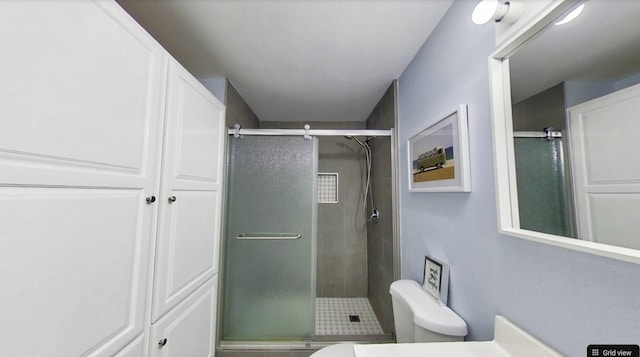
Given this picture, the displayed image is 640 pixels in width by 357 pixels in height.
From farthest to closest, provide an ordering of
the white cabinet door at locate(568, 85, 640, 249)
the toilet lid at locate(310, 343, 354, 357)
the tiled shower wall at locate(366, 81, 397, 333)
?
the tiled shower wall at locate(366, 81, 397, 333), the toilet lid at locate(310, 343, 354, 357), the white cabinet door at locate(568, 85, 640, 249)

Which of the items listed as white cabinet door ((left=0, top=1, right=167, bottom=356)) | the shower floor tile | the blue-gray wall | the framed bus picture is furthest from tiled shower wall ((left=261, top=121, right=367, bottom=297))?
white cabinet door ((left=0, top=1, right=167, bottom=356))

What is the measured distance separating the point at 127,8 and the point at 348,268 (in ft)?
9.63

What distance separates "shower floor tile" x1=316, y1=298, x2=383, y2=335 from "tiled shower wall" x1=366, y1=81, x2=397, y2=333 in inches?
3.8

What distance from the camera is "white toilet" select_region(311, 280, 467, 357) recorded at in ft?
3.13

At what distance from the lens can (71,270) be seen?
63 cm

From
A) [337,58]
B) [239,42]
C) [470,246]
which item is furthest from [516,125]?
[239,42]

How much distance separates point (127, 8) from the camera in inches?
44.0

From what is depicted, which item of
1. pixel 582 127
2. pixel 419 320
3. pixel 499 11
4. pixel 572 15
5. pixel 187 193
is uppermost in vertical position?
pixel 499 11

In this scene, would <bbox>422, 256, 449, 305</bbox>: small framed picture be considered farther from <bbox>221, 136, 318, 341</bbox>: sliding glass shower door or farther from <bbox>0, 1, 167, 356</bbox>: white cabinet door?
<bbox>0, 1, 167, 356</bbox>: white cabinet door

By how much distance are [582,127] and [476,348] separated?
2.51 ft

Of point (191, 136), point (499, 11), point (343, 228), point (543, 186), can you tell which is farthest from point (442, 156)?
point (343, 228)

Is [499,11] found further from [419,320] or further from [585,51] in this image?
[419,320]

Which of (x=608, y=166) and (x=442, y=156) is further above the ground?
(x=442, y=156)

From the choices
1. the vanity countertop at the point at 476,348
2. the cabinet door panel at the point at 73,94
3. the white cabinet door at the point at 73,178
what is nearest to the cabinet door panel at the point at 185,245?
the white cabinet door at the point at 73,178
